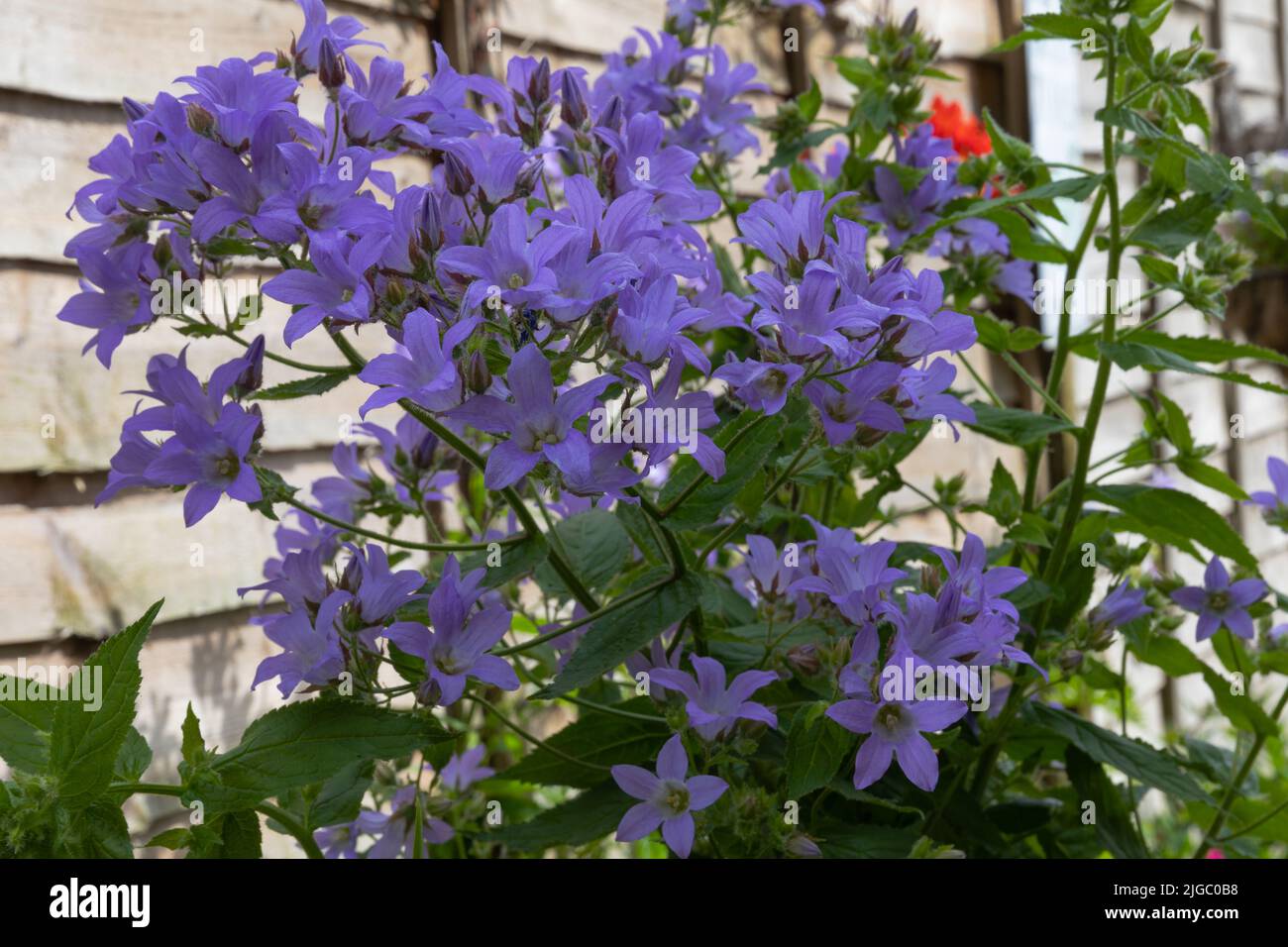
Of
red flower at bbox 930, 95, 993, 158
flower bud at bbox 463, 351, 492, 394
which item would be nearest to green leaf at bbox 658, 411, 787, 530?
flower bud at bbox 463, 351, 492, 394

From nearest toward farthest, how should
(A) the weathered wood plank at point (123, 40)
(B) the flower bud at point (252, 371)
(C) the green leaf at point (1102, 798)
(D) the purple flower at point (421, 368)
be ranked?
(D) the purple flower at point (421, 368) < (B) the flower bud at point (252, 371) < (C) the green leaf at point (1102, 798) < (A) the weathered wood plank at point (123, 40)

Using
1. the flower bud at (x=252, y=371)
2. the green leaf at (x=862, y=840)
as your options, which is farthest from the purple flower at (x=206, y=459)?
the green leaf at (x=862, y=840)

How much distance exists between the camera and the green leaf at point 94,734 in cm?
57

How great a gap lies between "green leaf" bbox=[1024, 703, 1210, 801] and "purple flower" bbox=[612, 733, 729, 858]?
279 mm

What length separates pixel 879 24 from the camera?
98 centimetres

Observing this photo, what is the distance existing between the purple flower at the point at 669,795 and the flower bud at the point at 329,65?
0.38 m

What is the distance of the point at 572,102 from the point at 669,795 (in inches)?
15.4

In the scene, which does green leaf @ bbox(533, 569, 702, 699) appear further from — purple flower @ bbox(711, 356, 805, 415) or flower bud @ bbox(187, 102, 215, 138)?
flower bud @ bbox(187, 102, 215, 138)

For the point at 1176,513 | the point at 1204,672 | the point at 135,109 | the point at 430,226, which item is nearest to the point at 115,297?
the point at 135,109

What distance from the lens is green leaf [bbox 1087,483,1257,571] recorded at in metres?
0.82

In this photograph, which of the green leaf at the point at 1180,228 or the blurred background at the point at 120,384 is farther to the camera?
the blurred background at the point at 120,384

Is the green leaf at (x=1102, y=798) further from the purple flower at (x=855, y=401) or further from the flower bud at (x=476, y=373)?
the flower bud at (x=476, y=373)
